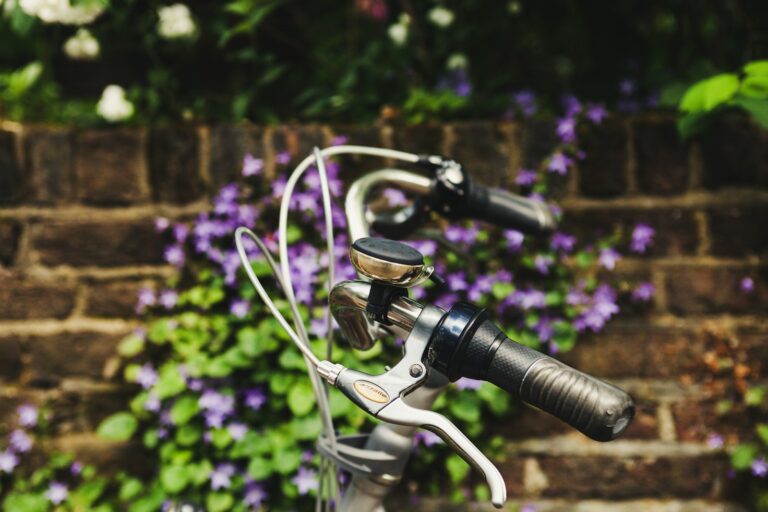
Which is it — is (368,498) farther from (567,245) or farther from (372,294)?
(567,245)

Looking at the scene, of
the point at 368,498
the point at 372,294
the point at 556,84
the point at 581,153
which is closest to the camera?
the point at 372,294

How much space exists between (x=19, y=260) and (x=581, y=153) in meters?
1.24

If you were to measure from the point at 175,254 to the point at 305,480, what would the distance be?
542 millimetres

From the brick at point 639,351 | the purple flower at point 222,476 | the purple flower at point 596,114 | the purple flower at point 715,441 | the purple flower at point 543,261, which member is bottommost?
the purple flower at point 222,476

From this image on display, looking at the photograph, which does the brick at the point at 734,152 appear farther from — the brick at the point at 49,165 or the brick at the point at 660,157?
the brick at the point at 49,165

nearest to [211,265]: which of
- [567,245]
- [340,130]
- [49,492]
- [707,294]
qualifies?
[340,130]

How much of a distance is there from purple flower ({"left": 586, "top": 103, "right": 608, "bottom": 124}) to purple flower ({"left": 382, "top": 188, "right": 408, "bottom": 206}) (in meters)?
0.42

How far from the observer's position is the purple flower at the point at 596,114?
118 cm

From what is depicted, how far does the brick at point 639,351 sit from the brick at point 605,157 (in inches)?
11.9

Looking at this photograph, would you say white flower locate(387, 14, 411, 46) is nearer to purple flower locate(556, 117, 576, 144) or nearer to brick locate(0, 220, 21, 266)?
purple flower locate(556, 117, 576, 144)

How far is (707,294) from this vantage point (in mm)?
1208

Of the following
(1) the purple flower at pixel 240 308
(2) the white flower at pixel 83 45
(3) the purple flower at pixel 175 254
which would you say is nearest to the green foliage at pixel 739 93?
(1) the purple flower at pixel 240 308

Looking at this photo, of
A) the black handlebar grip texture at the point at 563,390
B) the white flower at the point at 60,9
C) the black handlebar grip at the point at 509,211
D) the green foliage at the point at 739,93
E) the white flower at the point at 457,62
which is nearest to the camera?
the black handlebar grip texture at the point at 563,390

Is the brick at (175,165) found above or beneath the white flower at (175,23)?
beneath
